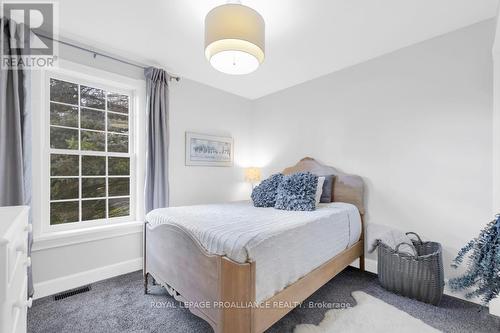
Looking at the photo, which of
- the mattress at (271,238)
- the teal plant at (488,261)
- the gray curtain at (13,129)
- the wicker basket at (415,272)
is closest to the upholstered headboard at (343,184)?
the mattress at (271,238)

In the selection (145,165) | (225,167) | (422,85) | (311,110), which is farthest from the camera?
(225,167)

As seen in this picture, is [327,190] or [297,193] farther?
[327,190]

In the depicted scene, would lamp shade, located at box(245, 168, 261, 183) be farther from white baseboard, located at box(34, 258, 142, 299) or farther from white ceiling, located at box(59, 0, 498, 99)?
white baseboard, located at box(34, 258, 142, 299)

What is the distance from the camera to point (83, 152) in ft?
8.37

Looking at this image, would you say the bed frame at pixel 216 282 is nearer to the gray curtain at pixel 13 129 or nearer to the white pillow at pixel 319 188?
the white pillow at pixel 319 188

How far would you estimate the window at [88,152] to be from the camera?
7.91 feet

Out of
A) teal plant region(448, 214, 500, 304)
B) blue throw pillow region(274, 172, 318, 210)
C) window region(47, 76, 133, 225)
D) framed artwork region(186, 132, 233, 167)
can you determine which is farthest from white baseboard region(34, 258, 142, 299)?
teal plant region(448, 214, 500, 304)

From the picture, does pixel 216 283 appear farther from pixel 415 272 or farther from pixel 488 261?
pixel 415 272

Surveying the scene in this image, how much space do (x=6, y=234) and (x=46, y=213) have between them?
1955 millimetres

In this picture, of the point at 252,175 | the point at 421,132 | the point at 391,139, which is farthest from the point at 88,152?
the point at 421,132

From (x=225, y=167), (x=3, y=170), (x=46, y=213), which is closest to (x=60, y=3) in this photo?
(x=3, y=170)

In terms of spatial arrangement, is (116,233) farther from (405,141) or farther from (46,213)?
(405,141)

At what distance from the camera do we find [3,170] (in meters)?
1.95

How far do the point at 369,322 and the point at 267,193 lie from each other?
1.48 m
